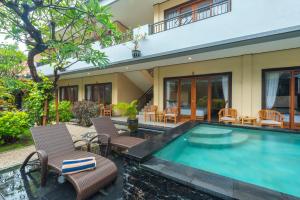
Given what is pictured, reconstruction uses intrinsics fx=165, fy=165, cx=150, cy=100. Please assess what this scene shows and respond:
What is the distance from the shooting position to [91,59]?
3643mm

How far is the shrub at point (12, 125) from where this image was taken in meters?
5.36

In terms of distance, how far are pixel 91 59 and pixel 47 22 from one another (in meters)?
2.29

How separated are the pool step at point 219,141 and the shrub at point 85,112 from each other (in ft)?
21.5

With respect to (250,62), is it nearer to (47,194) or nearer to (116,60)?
(116,60)

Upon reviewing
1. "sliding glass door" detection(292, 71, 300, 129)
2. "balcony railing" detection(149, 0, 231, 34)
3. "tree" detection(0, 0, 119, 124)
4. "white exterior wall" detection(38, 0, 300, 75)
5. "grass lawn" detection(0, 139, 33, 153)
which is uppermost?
"balcony railing" detection(149, 0, 231, 34)

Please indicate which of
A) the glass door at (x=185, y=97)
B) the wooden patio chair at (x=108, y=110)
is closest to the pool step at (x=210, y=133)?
the glass door at (x=185, y=97)

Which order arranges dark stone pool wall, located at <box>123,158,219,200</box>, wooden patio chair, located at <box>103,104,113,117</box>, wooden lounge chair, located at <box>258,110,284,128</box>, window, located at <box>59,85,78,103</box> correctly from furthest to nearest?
window, located at <box>59,85,78,103</box>
wooden patio chair, located at <box>103,104,113,117</box>
wooden lounge chair, located at <box>258,110,284,128</box>
dark stone pool wall, located at <box>123,158,219,200</box>

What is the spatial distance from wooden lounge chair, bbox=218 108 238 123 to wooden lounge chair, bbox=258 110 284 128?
0.93 metres

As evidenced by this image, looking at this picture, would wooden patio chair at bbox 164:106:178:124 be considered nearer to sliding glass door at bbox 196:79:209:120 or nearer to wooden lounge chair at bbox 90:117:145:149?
sliding glass door at bbox 196:79:209:120

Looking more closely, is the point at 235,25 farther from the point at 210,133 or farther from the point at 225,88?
the point at 210,133

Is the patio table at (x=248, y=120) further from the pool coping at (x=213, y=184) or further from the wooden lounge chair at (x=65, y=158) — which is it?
the wooden lounge chair at (x=65, y=158)

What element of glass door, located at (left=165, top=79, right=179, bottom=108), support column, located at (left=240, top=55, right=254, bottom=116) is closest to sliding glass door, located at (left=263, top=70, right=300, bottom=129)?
support column, located at (left=240, top=55, right=254, bottom=116)

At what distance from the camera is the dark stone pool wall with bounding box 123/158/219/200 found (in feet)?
6.41

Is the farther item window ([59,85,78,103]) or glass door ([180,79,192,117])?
window ([59,85,78,103])
